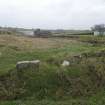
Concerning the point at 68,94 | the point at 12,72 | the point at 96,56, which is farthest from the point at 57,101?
the point at 96,56

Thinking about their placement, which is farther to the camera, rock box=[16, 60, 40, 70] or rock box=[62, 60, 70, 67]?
rock box=[62, 60, 70, 67]

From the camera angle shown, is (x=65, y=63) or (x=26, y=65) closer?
(x=26, y=65)

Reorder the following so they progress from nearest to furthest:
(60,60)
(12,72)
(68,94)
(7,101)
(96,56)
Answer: (7,101) → (68,94) → (12,72) → (60,60) → (96,56)

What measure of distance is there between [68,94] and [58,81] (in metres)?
0.58

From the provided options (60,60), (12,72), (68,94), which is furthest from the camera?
(60,60)

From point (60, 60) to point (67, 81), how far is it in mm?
1414

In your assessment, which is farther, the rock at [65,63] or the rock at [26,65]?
the rock at [65,63]

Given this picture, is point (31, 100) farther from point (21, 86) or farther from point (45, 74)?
point (45, 74)

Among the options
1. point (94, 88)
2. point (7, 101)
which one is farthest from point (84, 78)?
point (7, 101)

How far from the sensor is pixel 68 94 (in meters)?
7.61

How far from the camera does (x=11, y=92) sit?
24.6 ft

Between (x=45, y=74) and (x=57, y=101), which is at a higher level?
(x=45, y=74)

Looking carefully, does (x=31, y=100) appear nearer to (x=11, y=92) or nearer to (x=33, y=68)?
(x=11, y=92)

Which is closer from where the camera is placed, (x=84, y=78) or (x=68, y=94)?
(x=68, y=94)
